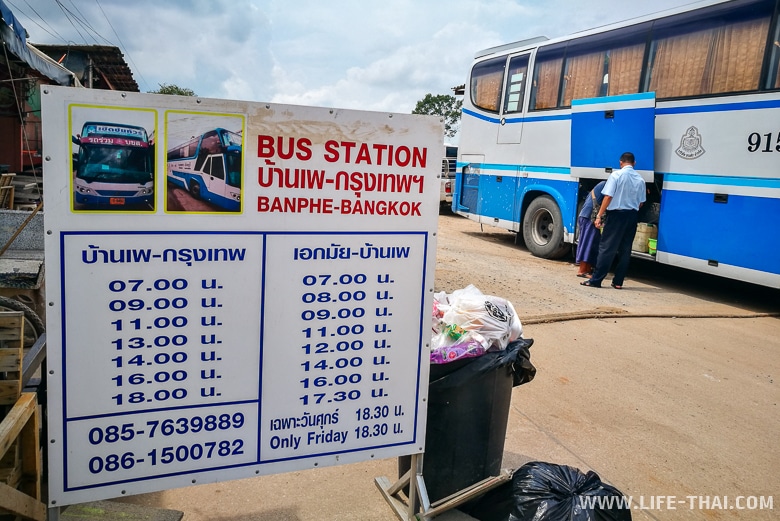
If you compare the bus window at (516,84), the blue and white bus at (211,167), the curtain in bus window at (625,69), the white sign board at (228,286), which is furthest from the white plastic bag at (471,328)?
the bus window at (516,84)

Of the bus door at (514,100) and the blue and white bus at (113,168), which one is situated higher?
the bus door at (514,100)

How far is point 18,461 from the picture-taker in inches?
80.4

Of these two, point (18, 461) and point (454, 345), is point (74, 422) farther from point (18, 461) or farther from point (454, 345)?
point (454, 345)

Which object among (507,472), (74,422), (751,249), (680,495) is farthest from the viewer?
(751,249)

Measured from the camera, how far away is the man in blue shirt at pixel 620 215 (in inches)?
301

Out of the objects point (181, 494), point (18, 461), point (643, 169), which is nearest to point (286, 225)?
point (18, 461)

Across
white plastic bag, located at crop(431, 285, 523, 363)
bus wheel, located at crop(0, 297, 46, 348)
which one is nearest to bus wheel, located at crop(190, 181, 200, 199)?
white plastic bag, located at crop(431, 285, 523, 363)

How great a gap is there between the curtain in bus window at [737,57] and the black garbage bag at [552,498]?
6435 millimetres

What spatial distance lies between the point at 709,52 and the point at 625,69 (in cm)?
131

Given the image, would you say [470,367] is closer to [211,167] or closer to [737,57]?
[211,167]

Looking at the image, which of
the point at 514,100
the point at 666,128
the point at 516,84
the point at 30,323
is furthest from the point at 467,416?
the point at 516,84

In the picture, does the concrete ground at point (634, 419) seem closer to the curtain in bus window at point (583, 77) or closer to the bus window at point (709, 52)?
the bus window at point (709, 52)

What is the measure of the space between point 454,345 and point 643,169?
6712 millimetres

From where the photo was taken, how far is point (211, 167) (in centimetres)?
197
